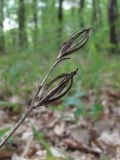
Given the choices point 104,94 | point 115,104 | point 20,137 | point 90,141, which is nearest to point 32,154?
point 20,137

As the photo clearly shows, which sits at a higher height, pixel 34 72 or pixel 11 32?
pixel 11 32

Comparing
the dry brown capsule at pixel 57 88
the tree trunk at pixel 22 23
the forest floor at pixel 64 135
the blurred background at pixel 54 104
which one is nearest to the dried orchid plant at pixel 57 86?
the dry brown capsule at pixel 57 88

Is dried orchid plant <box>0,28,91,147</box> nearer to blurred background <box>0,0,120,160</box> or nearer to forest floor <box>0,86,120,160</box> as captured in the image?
blurred background <box>0,0,120,160</box>

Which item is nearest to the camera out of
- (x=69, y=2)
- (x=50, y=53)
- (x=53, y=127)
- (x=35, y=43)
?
(x=53, y=127)

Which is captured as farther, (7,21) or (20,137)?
(7,21)

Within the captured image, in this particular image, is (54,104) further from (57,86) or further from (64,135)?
(57,86)

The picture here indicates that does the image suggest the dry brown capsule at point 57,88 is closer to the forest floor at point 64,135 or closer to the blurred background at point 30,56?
the forest floor at point 64,135

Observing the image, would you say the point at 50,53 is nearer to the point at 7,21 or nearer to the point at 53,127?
the point at 7,21

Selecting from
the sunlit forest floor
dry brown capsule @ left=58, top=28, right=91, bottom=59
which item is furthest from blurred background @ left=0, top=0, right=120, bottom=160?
dry brown capsule @ left=58, top=28, right=91, bottom=59
